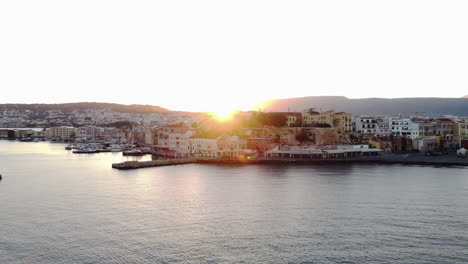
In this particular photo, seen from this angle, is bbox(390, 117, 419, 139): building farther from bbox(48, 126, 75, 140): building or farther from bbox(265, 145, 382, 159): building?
bbox(48, 126, 75, 140): building

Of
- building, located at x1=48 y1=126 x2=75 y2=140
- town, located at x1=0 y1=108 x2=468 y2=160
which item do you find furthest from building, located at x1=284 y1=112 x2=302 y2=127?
building, located at x1=48 y1=126 x2=75 y2=140

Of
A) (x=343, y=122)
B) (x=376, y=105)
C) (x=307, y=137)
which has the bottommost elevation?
(x=307, y=137)

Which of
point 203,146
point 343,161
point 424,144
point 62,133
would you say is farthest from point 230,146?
point 62,133

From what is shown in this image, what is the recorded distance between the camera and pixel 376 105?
88250mm

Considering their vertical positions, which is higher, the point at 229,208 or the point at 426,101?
the point at 426,101

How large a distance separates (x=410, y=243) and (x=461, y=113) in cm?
7867

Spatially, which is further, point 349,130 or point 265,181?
point 349,130

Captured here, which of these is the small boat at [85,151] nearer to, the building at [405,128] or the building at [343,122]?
the building at [343,122]

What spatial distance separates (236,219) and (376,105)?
8122 cm

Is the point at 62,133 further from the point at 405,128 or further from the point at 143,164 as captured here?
the point at 405,128

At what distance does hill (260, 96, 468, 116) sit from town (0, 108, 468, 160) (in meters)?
44.2

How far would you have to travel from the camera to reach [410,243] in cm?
1002

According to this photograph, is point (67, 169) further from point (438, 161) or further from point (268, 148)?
point (438, 161)

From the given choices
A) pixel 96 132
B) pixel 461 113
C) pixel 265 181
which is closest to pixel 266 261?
pixel 265 181
